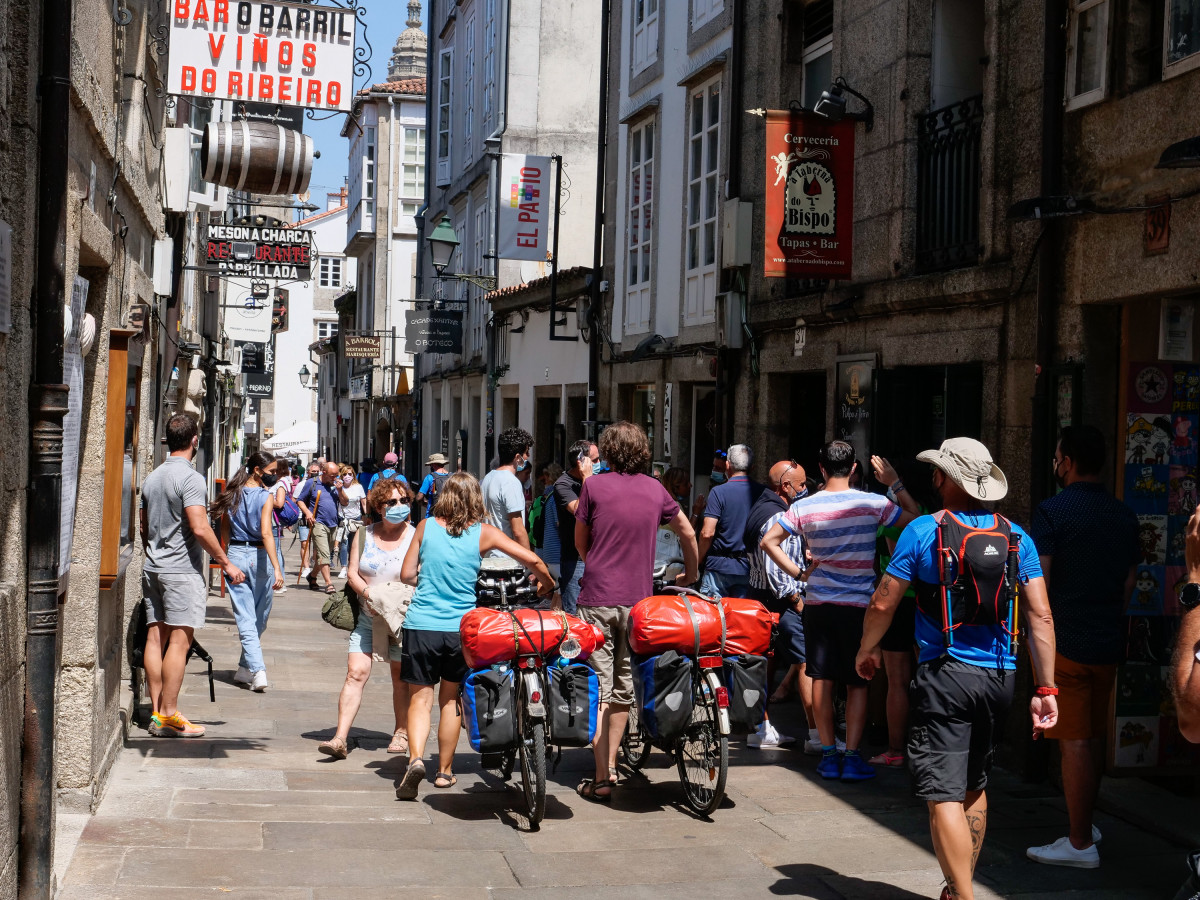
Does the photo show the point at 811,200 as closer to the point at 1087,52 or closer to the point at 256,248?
the point at 1087,52

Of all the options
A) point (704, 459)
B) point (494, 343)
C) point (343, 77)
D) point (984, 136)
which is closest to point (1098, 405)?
point (984, 136)

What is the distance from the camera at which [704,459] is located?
50.4ft

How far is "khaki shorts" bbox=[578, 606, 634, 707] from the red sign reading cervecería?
164 inches

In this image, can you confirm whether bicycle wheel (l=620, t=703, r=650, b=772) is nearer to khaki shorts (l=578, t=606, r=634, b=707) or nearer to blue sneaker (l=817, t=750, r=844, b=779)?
khaki shorts (l=578, t=606, r=634, b=707)

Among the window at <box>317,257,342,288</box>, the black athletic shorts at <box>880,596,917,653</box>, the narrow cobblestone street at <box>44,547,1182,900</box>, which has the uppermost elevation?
the window at <box>317,257,342,288</box>

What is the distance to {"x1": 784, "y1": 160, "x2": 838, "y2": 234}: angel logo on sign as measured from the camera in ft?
34.7

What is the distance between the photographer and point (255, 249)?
1756 centimetres

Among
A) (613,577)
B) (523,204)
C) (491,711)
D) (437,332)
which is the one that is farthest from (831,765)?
(437,332)

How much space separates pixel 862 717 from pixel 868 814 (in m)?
0.85

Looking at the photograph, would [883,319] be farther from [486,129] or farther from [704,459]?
[486,129]

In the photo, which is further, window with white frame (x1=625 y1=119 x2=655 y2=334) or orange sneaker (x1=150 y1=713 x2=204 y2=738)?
window with white frame (x1=625 y1=119 x2=655 y2=334)

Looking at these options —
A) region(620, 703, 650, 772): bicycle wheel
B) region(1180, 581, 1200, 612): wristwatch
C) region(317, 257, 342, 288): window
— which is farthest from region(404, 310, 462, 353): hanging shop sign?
region(317, 257, 342, 288): window

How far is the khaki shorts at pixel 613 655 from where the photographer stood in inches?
282

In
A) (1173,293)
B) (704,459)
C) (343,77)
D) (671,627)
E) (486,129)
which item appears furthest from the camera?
(486,129)
